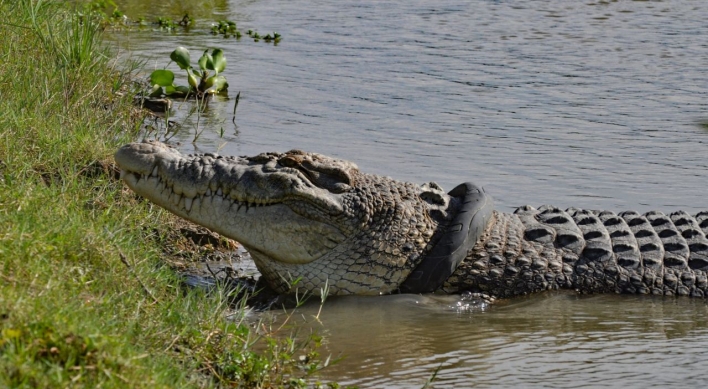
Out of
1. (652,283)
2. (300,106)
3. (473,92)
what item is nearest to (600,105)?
(473,92)

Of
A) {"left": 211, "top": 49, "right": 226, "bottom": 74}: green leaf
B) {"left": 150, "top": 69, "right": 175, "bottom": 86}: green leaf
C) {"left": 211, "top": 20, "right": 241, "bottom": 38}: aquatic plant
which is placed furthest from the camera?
{"left": 211, "top": 20, "right": 241, "bottom": 38}: aquatic plant

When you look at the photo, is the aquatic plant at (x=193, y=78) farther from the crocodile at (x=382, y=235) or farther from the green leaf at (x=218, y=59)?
the crocodile at (x=382, y=235)

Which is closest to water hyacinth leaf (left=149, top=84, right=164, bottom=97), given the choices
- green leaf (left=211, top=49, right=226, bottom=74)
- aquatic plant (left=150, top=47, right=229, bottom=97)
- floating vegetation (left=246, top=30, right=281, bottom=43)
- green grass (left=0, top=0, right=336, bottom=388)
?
aquatic plant (left=150, top=47, right=229, bottom=97)

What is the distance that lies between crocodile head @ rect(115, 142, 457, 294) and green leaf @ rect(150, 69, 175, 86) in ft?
11.4

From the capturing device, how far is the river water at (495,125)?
4.32 m

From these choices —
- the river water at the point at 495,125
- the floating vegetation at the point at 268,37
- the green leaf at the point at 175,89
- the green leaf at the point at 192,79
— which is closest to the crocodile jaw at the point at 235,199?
the river water at the point at 495,125

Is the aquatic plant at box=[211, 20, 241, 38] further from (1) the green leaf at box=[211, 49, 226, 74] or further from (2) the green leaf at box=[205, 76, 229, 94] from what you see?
(1) the green leaf at box=[211, 49, 226, 74]

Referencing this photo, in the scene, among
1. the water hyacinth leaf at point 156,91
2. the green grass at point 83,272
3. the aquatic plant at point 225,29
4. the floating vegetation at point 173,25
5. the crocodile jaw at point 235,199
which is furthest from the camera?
the aquatic plant at point 225,29

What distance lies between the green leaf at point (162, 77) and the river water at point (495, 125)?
480 millimetres

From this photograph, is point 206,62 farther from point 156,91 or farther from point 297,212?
point 297,212

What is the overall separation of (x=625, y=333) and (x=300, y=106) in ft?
16.2

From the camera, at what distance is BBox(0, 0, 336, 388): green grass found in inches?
115

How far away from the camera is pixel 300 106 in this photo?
29.7 feet

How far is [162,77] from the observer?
829 cm
